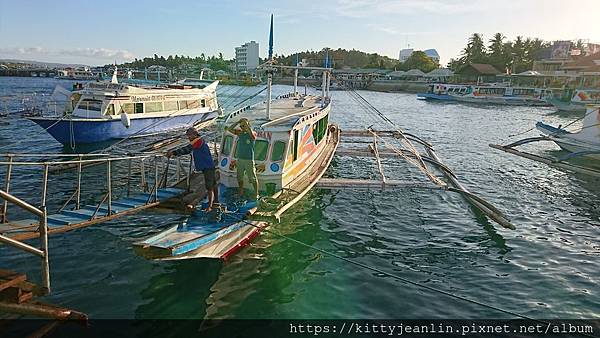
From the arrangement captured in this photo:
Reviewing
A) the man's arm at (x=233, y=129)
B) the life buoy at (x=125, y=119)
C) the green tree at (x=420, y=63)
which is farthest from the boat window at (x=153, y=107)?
the green tree at (x=420, y=63)

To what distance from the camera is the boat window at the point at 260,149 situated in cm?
1358

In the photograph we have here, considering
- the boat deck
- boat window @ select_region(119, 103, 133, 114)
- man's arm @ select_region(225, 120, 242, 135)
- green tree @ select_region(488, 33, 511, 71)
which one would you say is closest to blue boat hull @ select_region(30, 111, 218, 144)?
boat window @ select_region(119, 103, 133, 114)

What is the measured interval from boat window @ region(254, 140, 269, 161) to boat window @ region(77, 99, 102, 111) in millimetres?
18927

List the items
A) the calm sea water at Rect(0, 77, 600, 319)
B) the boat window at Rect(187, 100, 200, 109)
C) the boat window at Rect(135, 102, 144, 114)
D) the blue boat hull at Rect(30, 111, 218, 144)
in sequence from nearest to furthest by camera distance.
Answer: the calm sea water at Rect(0, 77, 600, 319) → the blue boat hull at Rect(30, 111, 218, 144) → the boat window at Rect(135, 102, 144, 114) → the boat window at Rect(187, 100, 200, 109)

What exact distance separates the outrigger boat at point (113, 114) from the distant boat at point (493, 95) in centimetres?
6300

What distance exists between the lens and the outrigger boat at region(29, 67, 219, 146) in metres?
26.1

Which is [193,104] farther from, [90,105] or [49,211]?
[49,211]

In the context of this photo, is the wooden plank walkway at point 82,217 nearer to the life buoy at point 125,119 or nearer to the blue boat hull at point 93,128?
the blue boat hull at point 93,128

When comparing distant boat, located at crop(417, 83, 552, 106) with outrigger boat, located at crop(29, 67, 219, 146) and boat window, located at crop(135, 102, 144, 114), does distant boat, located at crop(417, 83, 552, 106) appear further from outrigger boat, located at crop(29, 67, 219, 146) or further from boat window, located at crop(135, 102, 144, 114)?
boat window, located at crop(135, 102, 144, 114)

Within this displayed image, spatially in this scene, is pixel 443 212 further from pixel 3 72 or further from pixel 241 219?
pixel 3 72

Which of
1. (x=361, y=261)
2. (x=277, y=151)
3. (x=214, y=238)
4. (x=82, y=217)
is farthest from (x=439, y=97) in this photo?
(x=82, y=217)

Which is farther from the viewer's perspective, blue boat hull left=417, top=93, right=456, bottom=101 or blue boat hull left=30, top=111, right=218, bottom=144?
blue boat hull left=417, top=93, right=456, bottom=101

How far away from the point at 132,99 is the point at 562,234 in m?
27.3

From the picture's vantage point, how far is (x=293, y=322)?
917cm
